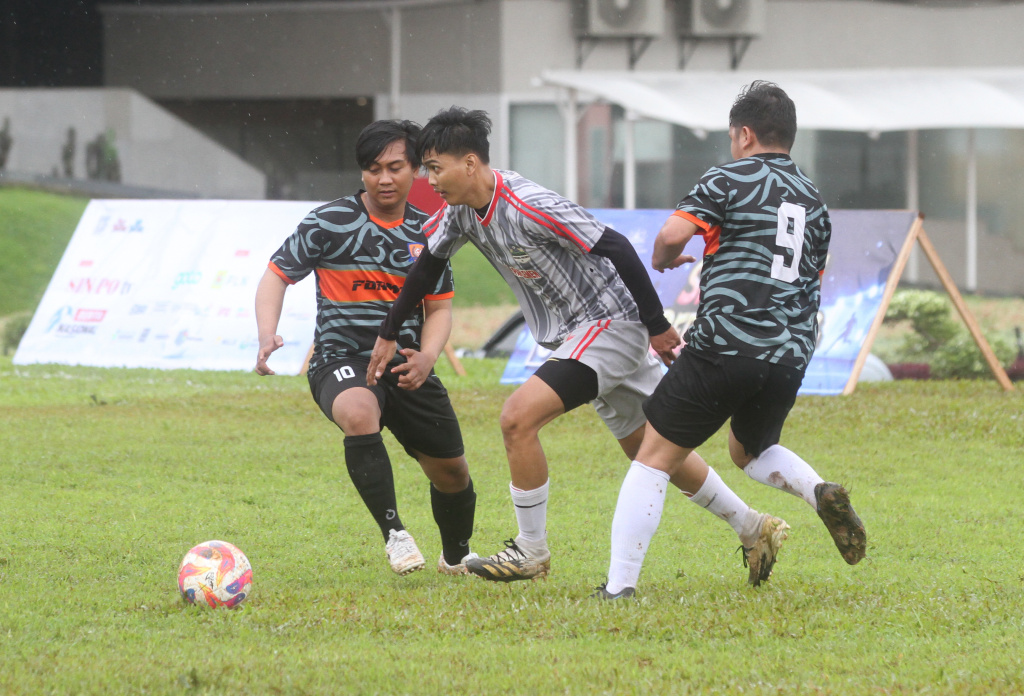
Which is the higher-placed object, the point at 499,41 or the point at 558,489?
the point at 499,41

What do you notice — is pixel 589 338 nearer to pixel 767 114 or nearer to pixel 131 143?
pixel 767 114

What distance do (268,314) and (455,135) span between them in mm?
1124

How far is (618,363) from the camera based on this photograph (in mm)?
4871

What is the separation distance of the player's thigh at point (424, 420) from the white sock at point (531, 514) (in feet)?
1.42

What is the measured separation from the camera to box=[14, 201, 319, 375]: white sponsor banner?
42.7 ft

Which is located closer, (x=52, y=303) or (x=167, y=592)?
(x=167, y=592)

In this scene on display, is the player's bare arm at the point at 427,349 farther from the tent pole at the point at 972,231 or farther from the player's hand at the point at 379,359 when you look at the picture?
the tent pole at the point at 972,231

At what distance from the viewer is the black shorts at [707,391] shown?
4508 mm

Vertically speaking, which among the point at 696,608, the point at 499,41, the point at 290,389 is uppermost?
the point at 499,41

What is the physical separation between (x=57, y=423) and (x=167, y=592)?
536cm

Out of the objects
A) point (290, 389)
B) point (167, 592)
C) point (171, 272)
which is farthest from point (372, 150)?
point (171, 272)

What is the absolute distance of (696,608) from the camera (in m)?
4.45

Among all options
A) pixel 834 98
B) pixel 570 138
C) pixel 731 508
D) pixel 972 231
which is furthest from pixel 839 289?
pixel 972 231

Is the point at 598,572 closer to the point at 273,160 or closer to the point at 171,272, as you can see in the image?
the point at 171,272
